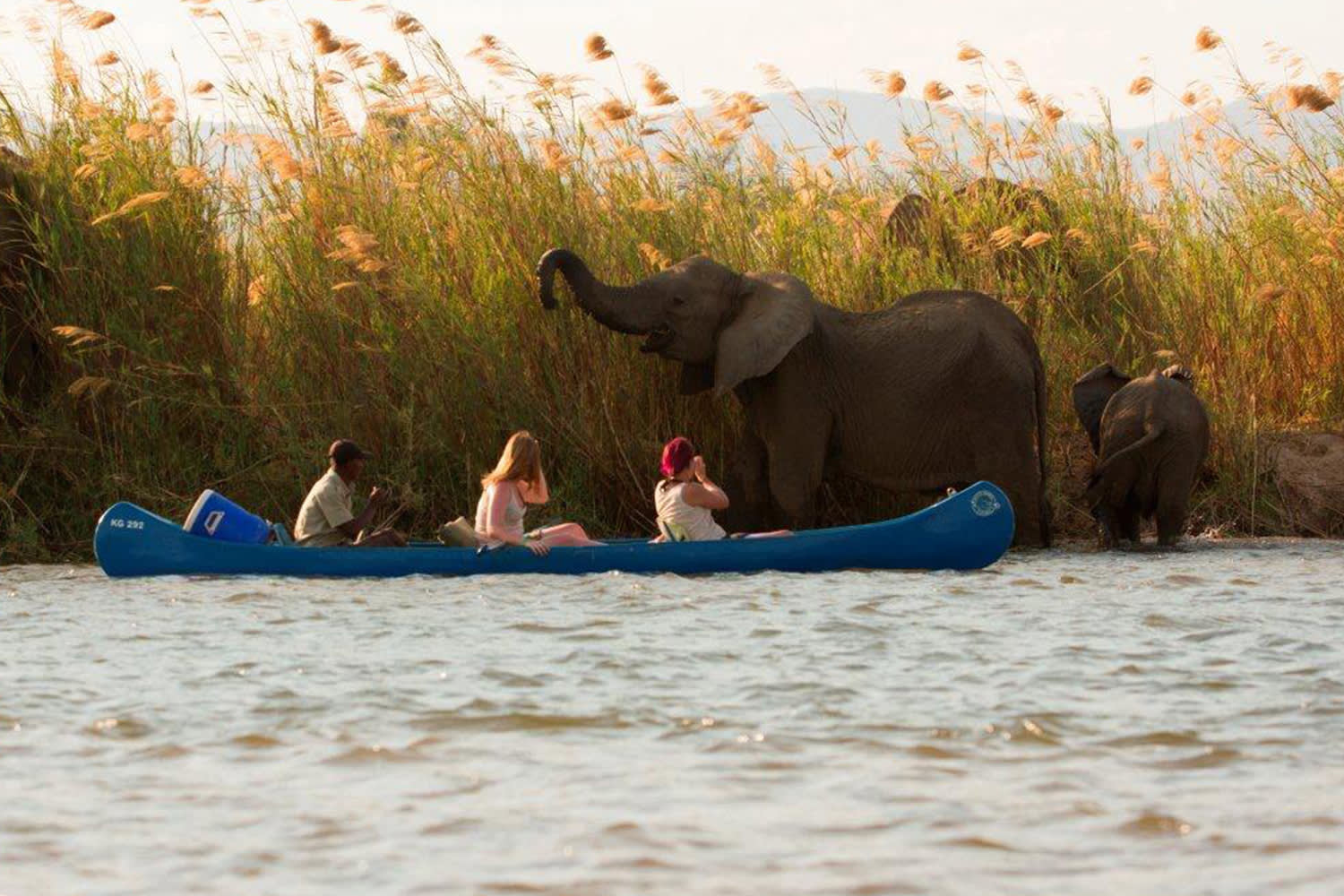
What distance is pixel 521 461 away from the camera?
11.2 m

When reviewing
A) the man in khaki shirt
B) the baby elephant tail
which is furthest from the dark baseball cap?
the baby elephant tail

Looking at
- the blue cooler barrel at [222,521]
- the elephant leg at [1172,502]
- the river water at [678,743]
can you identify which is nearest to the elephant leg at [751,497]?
the elephant leg at [1172,502]

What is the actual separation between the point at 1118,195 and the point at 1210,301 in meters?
1.02

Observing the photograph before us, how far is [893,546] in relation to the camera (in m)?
11.1

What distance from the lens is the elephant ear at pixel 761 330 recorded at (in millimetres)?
12141

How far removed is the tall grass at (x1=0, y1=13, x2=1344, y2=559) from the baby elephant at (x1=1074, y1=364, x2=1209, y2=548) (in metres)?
0.84

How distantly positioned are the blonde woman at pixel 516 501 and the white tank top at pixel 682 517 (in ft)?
1.47

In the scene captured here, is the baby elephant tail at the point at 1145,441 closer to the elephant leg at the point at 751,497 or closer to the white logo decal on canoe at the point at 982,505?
the white logo decal on canoe at the point at 982,505

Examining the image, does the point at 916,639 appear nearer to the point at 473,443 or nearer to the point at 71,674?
the point at 71,674

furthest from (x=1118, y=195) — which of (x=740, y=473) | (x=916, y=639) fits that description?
(x=916, y=639)

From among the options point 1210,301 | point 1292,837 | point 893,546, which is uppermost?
point 1210,301

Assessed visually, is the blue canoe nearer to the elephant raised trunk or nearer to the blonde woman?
the blonde woman

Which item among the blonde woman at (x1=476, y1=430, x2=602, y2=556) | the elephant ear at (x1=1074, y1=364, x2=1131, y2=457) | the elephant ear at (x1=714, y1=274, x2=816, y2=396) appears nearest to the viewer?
the blonde woman at (x1=476, y1=430, x2=602, y2=556)

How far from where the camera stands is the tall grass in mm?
12625
